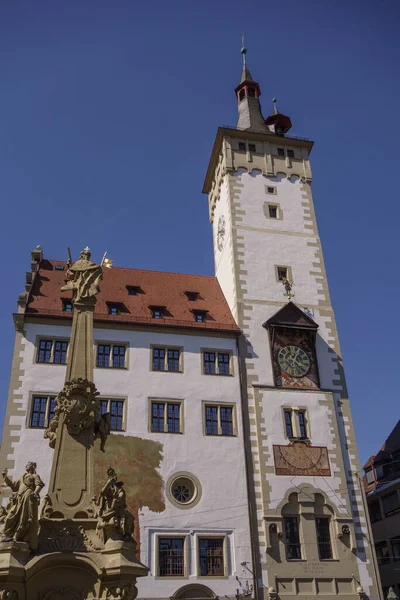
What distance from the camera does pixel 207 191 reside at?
3984 cm

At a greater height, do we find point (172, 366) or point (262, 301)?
point (262, 301)

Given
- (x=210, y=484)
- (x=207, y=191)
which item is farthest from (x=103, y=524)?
(x=207, y=191)

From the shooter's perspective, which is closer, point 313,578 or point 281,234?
point 313,578

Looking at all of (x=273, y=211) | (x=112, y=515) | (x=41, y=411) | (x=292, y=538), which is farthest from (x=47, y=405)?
(x=273, y=211)

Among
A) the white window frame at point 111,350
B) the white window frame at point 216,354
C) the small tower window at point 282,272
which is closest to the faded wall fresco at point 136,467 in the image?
the white window frame at point 111,350

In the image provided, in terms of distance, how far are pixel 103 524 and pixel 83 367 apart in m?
3.97

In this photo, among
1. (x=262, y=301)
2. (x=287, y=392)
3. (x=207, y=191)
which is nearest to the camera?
(x=287, y=392)

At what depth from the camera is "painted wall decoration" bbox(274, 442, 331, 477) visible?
26.0 metres

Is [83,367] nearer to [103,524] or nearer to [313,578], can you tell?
[103,524]

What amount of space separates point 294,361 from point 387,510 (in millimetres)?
14530

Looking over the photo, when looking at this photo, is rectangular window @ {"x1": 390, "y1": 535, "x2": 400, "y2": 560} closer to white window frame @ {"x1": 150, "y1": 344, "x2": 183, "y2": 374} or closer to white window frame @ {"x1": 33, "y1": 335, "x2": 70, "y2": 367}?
white window frame @ {"x1": 150, "y1": 344, "x2": 183, "y2": 374}

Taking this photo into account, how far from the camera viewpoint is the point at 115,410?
25.7 meters

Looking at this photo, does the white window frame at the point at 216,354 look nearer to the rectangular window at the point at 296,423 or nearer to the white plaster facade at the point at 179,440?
the white plaster facade at the point at 179,440

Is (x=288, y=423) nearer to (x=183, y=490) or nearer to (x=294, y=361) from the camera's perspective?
(x=294, y=361)
